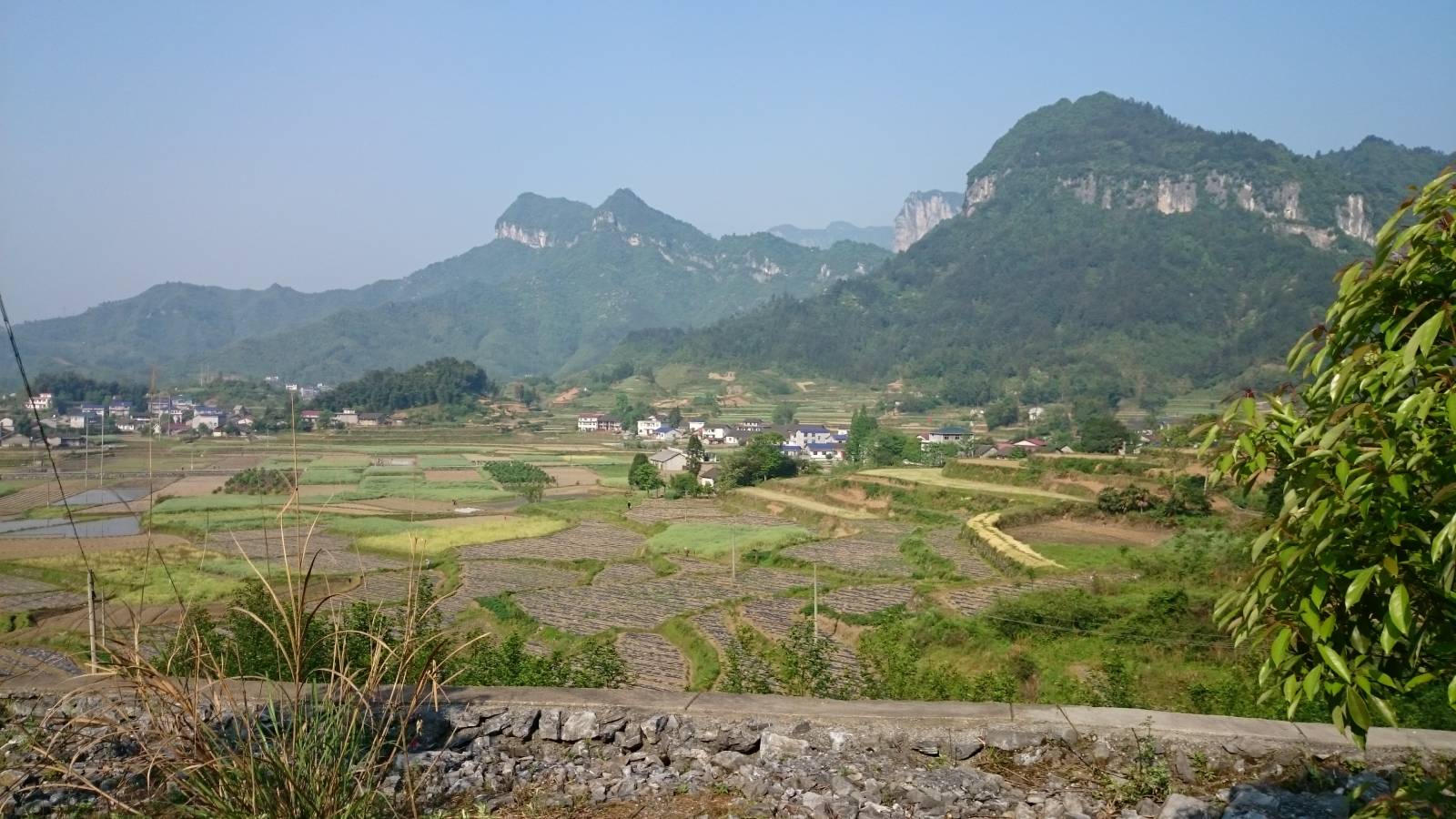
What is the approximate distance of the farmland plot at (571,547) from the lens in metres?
23.4

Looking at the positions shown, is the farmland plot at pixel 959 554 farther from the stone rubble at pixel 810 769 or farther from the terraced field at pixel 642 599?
the stone rubble at pixel 810 769

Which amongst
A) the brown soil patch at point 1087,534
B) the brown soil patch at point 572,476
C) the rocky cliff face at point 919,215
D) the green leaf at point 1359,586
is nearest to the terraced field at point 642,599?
the brown soil patch at point 1087,534

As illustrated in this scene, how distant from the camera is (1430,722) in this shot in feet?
17.2

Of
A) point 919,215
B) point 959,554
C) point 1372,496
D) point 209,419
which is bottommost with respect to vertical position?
point 959,554

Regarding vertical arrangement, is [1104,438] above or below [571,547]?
above

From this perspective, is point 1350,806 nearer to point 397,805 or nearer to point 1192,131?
point 397,805

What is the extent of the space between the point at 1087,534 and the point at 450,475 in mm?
25177

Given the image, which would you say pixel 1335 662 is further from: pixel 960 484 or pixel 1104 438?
pixel 1104 438

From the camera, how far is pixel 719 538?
79.3 ft

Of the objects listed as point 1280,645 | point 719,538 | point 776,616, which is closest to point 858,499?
point 719,538

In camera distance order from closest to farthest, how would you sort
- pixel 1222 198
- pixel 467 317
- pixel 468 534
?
1. pixel 468 534
2. pixel 1222 198
3. pixel 467 317

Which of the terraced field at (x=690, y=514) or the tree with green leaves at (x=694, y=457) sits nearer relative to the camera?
the terraced field at (x=690, y=514)

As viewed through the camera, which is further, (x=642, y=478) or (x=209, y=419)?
(x=209, y=419)

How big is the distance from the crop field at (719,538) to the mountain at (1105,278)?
4101cm
